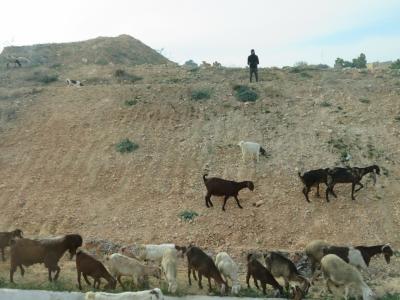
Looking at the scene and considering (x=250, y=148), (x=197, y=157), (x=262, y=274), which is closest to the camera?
(x=262, y=274)

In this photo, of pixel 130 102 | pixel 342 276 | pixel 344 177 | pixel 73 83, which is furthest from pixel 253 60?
pixel 342 276

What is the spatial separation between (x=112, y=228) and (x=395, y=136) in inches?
396

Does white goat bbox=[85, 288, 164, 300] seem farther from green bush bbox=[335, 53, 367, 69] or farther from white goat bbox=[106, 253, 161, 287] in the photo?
green bush bbox=[335, 53, 367, 69]

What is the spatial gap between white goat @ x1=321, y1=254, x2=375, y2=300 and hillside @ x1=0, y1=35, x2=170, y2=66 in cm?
2439

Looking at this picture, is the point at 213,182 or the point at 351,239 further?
the point at 213,182

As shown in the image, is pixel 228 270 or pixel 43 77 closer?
pixel 228 270

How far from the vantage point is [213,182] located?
50.2 feet

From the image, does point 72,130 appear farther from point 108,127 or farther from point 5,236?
point 5,236

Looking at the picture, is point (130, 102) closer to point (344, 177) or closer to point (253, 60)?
point (253, 60)

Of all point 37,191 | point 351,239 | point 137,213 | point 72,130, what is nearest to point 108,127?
point 72,130

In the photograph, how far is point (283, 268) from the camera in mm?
11891

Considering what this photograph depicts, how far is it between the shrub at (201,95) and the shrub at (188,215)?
24.1 ft

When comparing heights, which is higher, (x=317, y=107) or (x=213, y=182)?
(x=317, y=107)

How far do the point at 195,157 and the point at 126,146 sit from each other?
2501 millimetres
